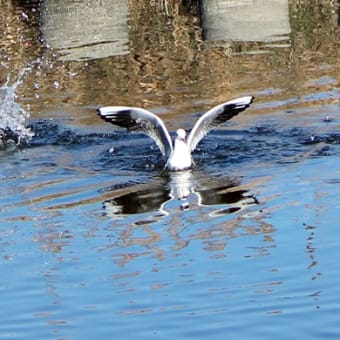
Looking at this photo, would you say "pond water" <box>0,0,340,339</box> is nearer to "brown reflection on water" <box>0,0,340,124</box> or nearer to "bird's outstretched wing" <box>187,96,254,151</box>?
"brown reflection on water" <box>0,0,340,124</box>

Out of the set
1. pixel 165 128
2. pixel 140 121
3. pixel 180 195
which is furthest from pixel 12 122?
pixel 180 195

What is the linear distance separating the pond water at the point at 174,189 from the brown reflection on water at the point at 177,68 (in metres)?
0.04

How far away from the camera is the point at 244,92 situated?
16.4m

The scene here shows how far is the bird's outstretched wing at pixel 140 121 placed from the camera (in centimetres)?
1292

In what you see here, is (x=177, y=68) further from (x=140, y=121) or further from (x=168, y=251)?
(x=168, y=251)

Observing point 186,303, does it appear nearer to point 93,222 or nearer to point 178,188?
point 93,222

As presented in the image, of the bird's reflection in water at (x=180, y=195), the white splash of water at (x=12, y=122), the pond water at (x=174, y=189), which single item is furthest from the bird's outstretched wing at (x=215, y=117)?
the white splash of water at (x=12, y=122)

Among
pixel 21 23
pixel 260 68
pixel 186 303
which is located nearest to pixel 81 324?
pixel 186 303

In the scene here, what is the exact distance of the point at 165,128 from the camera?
42.9ft

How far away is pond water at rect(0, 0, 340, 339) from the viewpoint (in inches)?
331

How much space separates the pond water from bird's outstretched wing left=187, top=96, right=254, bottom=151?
24cm

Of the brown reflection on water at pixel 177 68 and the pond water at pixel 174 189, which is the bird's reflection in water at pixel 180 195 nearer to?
the pond water at pixel 174 189

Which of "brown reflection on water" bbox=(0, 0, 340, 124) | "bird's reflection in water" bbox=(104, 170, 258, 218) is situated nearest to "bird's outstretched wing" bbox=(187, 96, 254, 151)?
"bird's reflection in water" bbox=(104, 170, 258, 218)

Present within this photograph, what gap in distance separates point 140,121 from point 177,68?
5.43m
